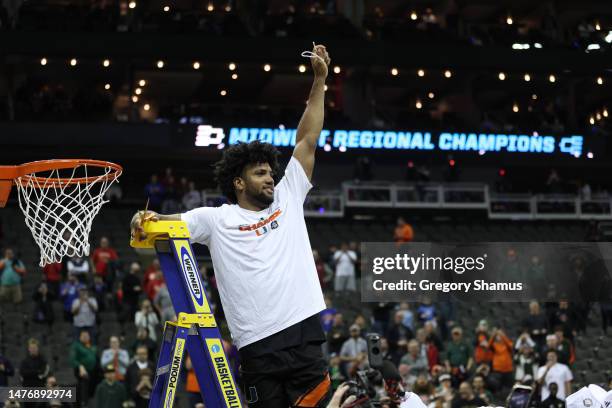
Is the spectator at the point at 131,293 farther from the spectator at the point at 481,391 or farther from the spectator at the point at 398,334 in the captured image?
the spectator at the point at 481,391

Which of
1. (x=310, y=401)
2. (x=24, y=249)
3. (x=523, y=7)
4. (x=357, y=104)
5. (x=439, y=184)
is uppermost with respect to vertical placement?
(x=523, y=7)

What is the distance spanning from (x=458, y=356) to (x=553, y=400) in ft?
11.7

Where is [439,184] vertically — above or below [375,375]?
above

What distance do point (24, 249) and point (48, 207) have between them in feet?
62.8

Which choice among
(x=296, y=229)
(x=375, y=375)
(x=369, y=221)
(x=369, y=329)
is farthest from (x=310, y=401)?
(x=369, y=221)

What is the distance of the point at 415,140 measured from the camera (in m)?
37.9

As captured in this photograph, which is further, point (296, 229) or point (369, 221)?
point (369, 221)

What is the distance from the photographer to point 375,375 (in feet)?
21.7

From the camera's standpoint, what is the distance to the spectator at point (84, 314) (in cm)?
1955

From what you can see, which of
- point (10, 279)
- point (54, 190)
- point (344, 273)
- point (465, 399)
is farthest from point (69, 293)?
point (54, 190)

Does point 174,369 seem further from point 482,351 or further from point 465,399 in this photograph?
point 482,351

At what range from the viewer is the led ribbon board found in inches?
1427

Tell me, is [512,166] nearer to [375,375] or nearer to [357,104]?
[357,104]

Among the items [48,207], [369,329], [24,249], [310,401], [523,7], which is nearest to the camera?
[310,401]
